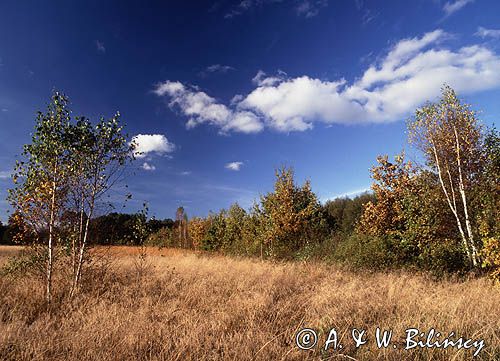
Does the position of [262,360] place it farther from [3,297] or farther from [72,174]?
[3,297]

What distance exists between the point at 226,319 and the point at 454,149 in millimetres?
13063

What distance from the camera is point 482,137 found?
45.8 ft

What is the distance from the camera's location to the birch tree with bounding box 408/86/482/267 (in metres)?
14.0

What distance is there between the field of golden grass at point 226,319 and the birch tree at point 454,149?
4.90 meters

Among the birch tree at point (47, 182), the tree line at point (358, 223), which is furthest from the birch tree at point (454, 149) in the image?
the birch tree at point (47, 182)

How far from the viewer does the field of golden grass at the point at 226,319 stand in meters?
4.91

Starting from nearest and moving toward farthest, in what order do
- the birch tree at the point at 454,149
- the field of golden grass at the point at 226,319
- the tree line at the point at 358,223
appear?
1. the field of golden grass at the point at 226,319
2. the tree line at the point at 358,223
3. the birch tree at the point at 454,149

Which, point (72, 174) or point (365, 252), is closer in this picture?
point (72, 174)

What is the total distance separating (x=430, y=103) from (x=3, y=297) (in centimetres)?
1804

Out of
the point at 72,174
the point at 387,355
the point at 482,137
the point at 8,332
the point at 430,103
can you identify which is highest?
the point at 430,103

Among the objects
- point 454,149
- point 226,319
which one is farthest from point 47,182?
point 454,149

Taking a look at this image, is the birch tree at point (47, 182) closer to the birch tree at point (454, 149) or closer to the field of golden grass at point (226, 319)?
the field of golden grass at point (226, 319)

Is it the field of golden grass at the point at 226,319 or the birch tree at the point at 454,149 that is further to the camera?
the birch tree at the point at 454,149

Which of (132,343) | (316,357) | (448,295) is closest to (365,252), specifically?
(448,295)
